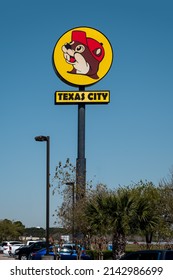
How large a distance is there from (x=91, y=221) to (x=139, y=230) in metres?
2.16

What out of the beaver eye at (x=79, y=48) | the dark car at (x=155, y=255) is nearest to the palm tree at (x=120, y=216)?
the dark car at (x=155, y=255)

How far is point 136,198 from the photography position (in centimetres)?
2512

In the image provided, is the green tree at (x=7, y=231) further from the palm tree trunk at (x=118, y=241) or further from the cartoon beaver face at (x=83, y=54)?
the palm tree trunk at (x=118, y=241)

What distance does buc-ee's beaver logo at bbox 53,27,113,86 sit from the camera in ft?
125

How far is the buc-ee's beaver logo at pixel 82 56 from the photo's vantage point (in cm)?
3825

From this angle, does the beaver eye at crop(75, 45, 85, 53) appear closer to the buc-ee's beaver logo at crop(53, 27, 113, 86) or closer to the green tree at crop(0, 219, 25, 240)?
the buc-ee's beaver logo at crop(53, 27, 113, 86)

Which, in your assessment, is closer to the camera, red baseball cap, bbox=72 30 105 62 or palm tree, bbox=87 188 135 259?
palm tree, bbox=87 188 135 259

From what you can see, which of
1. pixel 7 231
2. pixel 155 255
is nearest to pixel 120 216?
pixel 155 255

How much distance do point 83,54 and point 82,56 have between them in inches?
6.0

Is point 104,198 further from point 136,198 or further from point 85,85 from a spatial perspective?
point 85,85

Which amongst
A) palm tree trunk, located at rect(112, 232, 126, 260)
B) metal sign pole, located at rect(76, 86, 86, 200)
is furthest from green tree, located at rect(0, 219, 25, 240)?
palm tree trunk, located at rect(112, 232, 126, 260)

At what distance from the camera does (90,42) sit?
38.8 meters

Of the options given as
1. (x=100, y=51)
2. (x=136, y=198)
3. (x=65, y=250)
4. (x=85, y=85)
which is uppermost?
(x=100, y=51)
